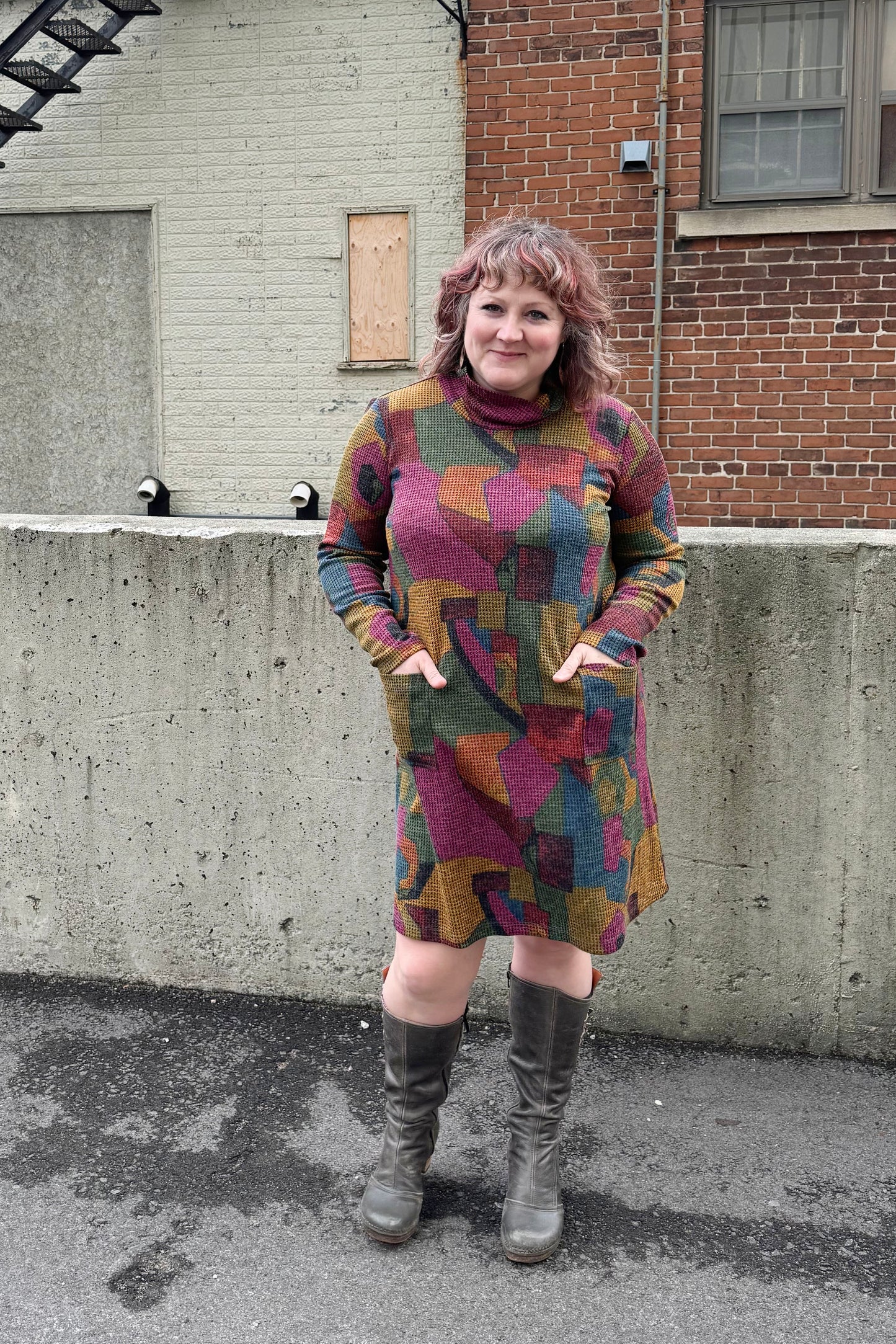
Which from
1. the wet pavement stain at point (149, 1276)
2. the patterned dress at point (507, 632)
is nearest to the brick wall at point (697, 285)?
the patterned dress at point (507, 632)

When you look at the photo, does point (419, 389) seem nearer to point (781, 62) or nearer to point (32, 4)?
point (781, 62)

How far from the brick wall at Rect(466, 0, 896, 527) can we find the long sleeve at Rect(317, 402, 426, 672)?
633 centimetres

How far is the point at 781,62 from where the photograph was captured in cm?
830

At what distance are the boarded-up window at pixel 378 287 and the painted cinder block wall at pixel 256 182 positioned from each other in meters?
0.11

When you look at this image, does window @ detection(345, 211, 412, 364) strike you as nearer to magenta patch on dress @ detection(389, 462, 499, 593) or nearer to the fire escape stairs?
the fire escape stairs

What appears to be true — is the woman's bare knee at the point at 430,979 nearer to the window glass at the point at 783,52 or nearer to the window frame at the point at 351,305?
the window frame at the point at 351,305

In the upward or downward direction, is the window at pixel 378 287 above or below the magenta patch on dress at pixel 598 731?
above

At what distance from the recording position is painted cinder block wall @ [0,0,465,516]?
9.02 metres

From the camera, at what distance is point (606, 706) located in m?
2.20

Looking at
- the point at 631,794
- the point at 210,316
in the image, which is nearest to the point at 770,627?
the point at 631,794

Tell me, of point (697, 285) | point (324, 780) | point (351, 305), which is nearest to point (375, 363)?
point (351, 305)

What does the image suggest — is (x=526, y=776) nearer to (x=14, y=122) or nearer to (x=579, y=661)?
(x=579, y=661)

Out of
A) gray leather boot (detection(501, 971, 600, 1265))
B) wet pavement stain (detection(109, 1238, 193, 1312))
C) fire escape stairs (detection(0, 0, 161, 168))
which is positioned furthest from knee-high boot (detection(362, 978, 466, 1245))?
fire escape stairs (detection(0, 0, 161, 168))

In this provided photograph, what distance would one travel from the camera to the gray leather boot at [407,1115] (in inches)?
93.7
